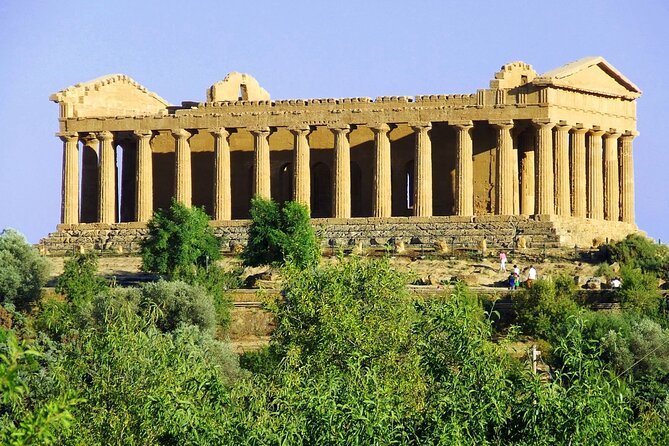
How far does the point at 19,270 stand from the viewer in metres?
80.6

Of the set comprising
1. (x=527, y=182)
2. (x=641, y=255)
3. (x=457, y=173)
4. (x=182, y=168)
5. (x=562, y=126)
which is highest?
(x=562, y=126)

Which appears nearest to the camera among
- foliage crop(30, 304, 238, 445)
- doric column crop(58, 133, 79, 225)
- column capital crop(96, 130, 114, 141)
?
foliage crop(30, 304, 238, 445)

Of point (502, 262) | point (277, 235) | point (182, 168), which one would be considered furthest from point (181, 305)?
point (182, 168)

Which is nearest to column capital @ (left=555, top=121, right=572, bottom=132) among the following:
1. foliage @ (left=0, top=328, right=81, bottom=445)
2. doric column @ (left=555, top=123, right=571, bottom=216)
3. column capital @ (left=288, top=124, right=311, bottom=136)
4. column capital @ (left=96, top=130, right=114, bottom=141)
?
doric column @ (left=555, top=123, right=571, bottom=216)

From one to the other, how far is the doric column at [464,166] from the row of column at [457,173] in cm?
4

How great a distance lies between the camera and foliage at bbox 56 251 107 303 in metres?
75.5

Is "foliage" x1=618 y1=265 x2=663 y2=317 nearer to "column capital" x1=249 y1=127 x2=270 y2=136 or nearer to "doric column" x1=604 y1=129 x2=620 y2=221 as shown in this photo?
"doric column" x1=604 y1=129 x2=620 y2=221

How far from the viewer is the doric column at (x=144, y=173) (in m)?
95.1

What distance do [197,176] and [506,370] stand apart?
53.6 metres

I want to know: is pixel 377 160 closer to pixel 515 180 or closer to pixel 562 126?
pixel 515 180

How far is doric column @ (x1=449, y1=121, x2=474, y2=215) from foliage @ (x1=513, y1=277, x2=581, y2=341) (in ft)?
54.9

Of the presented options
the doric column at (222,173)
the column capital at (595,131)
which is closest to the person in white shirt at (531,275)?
the column capital at (595,131)

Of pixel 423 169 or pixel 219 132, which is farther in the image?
pixel 219 132

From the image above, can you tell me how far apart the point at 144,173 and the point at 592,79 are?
20.1 metres
